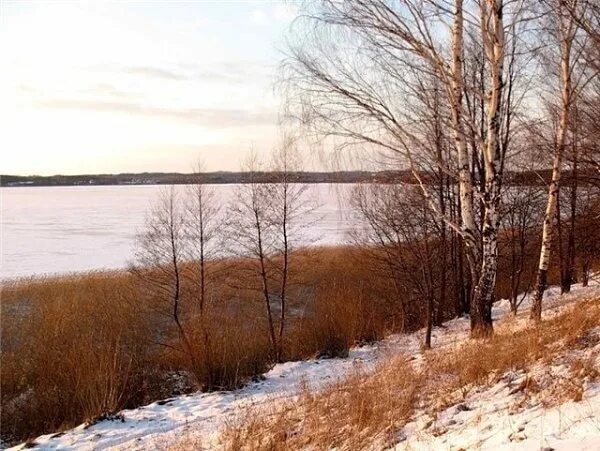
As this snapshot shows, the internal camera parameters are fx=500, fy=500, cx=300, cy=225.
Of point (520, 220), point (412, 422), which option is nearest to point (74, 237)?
point (520, 220)

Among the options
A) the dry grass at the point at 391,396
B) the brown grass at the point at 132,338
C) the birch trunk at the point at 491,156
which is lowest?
the brown grass at the point at 132,338

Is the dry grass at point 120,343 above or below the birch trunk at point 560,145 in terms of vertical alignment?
below

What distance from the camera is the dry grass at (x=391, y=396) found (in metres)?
4.49

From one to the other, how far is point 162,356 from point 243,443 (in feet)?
29.3

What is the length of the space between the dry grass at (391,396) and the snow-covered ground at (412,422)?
9.0 inches

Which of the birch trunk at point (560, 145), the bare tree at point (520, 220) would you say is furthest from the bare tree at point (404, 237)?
the birch trunk at point (560, 145)

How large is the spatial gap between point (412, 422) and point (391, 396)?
74cm

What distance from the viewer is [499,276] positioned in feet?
64.0

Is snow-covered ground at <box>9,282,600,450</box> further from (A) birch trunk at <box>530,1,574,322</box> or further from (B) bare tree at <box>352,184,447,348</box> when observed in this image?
(B) bare tree at <box>352,184,447,348</box>

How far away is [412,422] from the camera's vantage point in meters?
4.49

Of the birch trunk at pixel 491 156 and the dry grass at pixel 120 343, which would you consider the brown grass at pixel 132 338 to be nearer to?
the dry grass at pixel 120 343

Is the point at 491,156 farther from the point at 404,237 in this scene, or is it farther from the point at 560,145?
the point at 404,237

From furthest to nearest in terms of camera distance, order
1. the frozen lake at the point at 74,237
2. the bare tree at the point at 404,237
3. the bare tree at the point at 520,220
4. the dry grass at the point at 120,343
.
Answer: the frozen lake at the point at 74,237 → the bare tree at the point at 520,220 → the bare tree at the point at 404,237 → the dry grass at the point at 120,343

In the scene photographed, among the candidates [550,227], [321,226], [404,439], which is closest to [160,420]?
[404,439]
